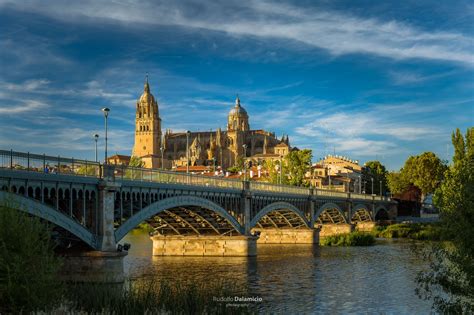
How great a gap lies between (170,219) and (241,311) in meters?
38.1

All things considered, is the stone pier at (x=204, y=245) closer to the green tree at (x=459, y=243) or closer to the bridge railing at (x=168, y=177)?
the bridge railing at (x=168, y=177)

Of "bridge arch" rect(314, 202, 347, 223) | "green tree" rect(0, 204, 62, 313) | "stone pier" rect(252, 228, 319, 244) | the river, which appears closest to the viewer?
"green tree" rect(0, 204, 62, 313)

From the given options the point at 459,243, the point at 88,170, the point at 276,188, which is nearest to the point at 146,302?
the point at 459,243

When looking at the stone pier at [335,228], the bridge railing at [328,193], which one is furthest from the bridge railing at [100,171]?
the stone pier at [335,228]

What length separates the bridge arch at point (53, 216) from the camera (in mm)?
30281

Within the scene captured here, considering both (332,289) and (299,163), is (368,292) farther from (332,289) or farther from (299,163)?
(299,163)

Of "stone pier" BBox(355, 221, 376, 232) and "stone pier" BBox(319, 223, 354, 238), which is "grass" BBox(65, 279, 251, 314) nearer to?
"stone pier" BBox(319, 223, 354, 238)

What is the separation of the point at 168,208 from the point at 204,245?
14714 mm

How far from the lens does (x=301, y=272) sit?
50.5 m

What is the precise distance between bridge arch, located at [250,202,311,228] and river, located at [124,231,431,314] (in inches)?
146

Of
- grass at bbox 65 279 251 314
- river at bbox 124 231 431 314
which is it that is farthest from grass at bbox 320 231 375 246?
grass at bbox 65 279 251 314

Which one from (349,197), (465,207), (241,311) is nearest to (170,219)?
(241,311)

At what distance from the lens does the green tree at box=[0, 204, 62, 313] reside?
20.3 meters

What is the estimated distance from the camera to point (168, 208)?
49.2 meters
